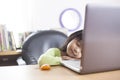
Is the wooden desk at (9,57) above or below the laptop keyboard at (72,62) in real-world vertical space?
below

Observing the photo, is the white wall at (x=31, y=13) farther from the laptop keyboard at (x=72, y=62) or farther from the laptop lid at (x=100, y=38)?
the laptop lid at (x=100, y=38)

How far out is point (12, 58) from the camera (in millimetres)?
2205

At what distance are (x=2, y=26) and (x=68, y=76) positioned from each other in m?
1.55

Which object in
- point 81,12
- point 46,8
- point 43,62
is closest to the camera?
point 43,62

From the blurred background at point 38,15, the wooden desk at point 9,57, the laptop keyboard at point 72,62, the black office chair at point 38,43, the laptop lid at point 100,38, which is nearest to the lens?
the laptop lid at point 100,38

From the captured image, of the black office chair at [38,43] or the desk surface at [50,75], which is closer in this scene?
the desk surface at [50,75]

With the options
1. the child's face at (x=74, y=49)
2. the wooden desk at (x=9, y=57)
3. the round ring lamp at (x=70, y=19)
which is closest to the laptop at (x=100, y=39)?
the child's face at (x=74, y=49)

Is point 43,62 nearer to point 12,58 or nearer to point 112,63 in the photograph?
point 112,63

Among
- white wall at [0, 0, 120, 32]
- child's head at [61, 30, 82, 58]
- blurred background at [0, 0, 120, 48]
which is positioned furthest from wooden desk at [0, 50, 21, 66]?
child's head at [61, 30, 82, 58]

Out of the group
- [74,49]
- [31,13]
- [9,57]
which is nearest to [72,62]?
[74,49]

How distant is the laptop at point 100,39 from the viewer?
798mm

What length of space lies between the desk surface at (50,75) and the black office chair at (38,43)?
55 centimetres

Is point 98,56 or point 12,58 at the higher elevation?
point 98,56

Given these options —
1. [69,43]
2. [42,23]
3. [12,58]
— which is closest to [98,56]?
[69,43]
